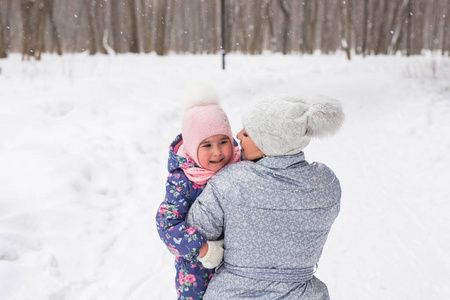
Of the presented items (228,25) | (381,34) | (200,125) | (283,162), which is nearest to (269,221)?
(283,162)

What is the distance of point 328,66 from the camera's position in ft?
47.1

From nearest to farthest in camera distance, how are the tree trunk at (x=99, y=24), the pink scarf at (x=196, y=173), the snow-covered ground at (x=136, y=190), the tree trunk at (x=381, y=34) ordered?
the pink scarf at (x=196, y=173)
the snow-covered ground at (x=136, y=190)
the tree trunk at (x=99, y=24)
the tree trunk at (x=381, y=34)

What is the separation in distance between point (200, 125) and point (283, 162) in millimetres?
485

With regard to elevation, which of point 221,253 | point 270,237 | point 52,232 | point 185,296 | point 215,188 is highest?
point 215,188

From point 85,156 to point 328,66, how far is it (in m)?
11.6

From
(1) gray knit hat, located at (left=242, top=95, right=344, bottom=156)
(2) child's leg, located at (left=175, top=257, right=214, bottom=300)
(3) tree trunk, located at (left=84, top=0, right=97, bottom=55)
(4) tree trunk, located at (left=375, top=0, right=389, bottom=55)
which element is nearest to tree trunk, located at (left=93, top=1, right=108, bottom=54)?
(3) tree trunk, located at (left=84, top=0, right=97, bottom=55)

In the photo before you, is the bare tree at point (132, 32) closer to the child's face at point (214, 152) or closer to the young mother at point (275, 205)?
the child's face at point (214, 152)

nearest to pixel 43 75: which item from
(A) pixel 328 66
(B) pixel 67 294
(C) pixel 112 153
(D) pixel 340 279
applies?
(C) pixel 112 153

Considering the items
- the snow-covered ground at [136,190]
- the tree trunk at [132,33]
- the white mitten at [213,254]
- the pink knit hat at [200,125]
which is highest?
the tree trunk at [132,33]

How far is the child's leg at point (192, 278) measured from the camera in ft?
6.22

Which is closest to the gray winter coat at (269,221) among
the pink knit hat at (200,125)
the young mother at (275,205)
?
the young mother at (275,205)

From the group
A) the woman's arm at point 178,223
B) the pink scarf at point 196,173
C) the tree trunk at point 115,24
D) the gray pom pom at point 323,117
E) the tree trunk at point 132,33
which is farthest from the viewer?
the tree trunk at point 115,24

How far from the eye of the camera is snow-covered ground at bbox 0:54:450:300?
125 inches

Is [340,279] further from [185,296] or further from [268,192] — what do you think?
[268,192]
